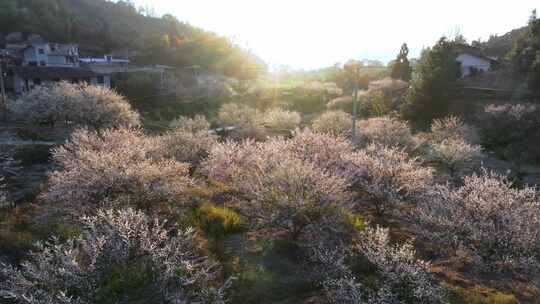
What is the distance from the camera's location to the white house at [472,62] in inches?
2237

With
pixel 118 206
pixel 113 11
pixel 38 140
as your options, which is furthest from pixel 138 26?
pixel 118 206

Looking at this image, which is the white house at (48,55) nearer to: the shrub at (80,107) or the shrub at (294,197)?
the shrub at (80,107)

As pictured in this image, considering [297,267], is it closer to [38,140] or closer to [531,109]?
[38,140]

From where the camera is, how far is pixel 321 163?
1894 cm

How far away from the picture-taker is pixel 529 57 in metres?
46.9

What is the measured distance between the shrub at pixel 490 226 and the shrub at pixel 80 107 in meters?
28.4

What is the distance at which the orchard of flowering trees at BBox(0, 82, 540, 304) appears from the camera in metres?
9.69

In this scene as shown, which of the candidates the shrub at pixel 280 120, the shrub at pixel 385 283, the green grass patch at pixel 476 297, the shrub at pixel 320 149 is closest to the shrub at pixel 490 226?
→ the green grass patch at pixel 476 297

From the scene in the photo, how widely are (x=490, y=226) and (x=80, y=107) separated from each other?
3192cm

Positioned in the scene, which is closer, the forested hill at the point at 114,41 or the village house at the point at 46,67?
the village house at the point at 46,67

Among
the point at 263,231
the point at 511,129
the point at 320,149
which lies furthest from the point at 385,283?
the point at 511,129

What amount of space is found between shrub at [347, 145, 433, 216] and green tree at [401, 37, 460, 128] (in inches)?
1158

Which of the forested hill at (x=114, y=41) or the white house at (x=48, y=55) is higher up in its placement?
the forested hill at (x=114, y=41)

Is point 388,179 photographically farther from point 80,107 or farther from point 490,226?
point 80,107
